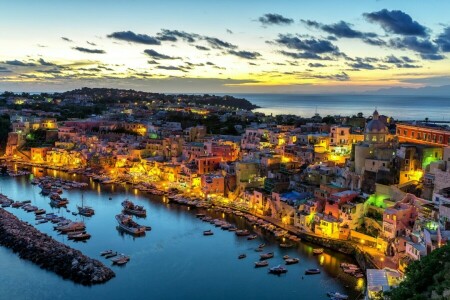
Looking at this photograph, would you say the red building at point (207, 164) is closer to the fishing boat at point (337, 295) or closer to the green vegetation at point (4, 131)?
the fishing boat at point (337, 295)

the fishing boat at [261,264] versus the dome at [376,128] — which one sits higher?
the dome at [376,128]

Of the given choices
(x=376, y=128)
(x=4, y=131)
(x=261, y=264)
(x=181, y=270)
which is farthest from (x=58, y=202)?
(x=4, y=131)

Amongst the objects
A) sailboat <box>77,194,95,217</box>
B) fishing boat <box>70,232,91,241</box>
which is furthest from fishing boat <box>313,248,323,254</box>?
sailboat <box>77,194,95,217</box>

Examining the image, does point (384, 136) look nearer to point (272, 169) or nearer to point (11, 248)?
point (272, 169)

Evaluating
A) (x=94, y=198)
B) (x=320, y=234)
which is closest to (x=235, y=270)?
(x=320, y=234)

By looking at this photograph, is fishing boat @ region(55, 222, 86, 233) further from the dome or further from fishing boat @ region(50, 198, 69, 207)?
the dome

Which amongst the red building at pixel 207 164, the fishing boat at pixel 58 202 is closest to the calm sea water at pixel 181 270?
the fishing boat at pixel 58 202

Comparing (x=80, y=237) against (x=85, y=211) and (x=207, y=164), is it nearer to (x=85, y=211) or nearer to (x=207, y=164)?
(x=85, y=211)
